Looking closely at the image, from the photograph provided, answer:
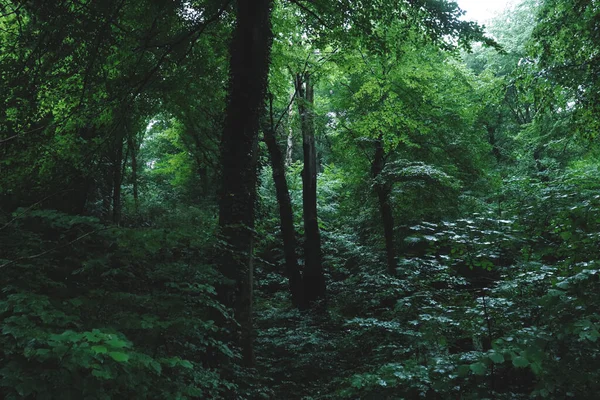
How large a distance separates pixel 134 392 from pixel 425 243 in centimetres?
1024

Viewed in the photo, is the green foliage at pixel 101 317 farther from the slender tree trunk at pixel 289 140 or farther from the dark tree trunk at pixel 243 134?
the slender tree trunk at pixel 289 140

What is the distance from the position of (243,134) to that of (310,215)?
5.62 meters

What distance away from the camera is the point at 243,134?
5520 millimetres

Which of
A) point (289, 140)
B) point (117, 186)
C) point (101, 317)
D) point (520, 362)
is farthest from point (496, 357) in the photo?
point (289, 140)

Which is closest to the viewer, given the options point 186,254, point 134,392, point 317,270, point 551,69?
point 134,392

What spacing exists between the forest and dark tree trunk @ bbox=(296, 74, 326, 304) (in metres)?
0.06

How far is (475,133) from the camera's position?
14031 millimetres

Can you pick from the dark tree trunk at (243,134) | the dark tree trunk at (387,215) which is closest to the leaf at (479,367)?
the dark tree trunk at (243,134)

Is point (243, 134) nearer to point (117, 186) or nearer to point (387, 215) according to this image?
point (387, 215)

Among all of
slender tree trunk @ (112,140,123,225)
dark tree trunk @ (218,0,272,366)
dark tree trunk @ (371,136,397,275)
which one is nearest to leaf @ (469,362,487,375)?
dark tree trunk @ (218,0,272,366)

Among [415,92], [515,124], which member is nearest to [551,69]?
→ [415,92]

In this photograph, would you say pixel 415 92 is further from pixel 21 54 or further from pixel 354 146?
pixel 21 54

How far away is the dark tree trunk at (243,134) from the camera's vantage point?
540 cm

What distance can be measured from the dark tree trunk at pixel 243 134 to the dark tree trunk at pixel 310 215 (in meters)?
4.58
